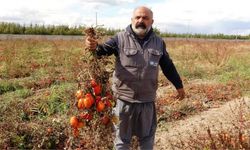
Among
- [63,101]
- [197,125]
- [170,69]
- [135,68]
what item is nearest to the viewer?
[135,68]

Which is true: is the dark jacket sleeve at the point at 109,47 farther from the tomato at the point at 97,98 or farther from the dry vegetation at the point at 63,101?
the tomato at the point at 97,98

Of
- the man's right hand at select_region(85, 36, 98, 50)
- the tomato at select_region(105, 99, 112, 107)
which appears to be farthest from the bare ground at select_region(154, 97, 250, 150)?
the man's right hand at select_region(85, 36, 98, 50)

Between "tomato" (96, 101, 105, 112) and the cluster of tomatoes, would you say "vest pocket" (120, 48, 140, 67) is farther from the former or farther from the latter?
"tomato" (96, 101, 105, 112)

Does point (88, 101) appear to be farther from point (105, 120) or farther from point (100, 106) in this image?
point (105, 120)

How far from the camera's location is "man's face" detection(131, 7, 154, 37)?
399cm

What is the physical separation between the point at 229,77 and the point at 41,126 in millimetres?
6759

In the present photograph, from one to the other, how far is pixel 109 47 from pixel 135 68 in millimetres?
308

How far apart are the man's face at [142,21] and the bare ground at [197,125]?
204 centimetres

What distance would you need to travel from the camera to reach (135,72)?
399 centimetres

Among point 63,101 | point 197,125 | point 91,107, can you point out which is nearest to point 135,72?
point 91,107

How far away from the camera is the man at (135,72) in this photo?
3990mm

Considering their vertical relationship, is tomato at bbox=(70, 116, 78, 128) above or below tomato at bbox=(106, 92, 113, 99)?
below

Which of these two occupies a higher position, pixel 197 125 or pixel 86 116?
pixel 86 116

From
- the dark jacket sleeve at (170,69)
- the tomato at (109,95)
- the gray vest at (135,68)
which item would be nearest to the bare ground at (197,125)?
the dark jacket sleeve at (170,69)
